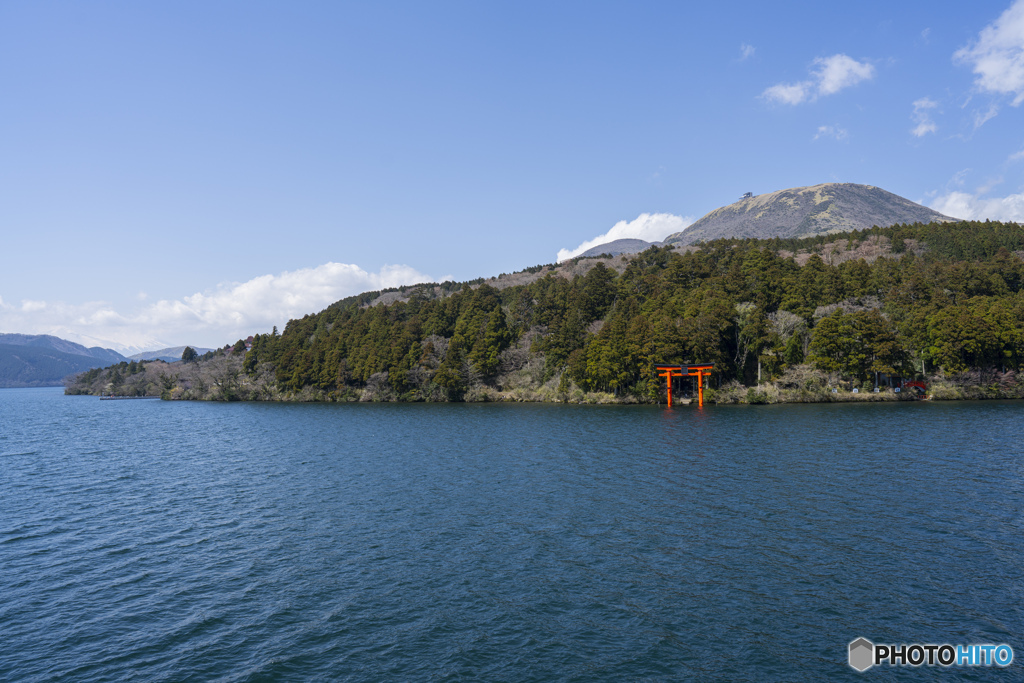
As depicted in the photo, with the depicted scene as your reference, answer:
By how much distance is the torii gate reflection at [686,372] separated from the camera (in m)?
73.7

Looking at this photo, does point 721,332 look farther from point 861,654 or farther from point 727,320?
point 861,654

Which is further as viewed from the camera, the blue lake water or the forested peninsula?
the forested peninsula

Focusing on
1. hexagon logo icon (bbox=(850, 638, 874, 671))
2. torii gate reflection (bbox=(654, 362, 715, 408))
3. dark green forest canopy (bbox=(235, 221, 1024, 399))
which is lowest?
hexagon logo icon (bbox=(850, 638, 874, 671))

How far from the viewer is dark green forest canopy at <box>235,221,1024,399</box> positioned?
71688mm

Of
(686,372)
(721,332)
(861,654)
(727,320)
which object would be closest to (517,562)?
(861,654)

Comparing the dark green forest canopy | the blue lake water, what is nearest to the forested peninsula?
the dark green forest canopy

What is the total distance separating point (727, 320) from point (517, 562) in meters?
67.7

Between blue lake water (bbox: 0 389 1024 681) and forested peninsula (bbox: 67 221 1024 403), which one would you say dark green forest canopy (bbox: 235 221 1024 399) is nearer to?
forested peninsula (bbox: 67 221 1024 403)

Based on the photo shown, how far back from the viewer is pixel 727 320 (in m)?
77.6

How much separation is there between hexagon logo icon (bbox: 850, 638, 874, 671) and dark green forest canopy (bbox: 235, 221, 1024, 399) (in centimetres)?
6249

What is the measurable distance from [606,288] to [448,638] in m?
86.6

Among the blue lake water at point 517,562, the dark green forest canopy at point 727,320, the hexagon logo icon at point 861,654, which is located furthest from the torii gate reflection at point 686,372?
the hexagon logo icon at point 861,654

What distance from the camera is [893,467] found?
31.3 m

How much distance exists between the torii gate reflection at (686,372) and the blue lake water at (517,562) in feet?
110
